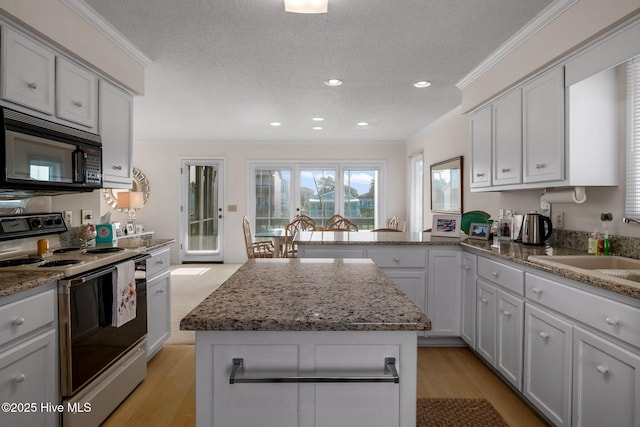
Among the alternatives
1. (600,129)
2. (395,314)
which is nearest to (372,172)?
(600,129)

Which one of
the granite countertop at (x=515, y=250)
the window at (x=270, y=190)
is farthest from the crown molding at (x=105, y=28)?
the window at (x=270, y=190)

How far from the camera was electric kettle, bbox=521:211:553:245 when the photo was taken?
2.60 meters

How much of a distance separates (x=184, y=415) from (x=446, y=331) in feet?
6.66

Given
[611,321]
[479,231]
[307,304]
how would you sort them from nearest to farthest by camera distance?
[307,304] < [611,321] < [479,231]

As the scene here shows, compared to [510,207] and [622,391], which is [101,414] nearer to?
[622,391]

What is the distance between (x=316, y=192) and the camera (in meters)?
7.11

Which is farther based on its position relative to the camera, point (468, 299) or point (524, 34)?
point (468, 299)

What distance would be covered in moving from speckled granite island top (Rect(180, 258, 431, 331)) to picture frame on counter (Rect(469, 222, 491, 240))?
6.02 ft

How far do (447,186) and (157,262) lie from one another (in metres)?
3.75

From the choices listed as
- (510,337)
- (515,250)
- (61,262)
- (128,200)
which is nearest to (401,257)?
(515,250)

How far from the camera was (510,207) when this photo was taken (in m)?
3.42

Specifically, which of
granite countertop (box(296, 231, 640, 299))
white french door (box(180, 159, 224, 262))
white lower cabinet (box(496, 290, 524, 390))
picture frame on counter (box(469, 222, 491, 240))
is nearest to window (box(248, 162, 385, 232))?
white french door (box(180, 159, 224, 262))

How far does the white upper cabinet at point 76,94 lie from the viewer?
2.14 m

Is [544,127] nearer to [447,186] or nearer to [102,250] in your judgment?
[447,186]
